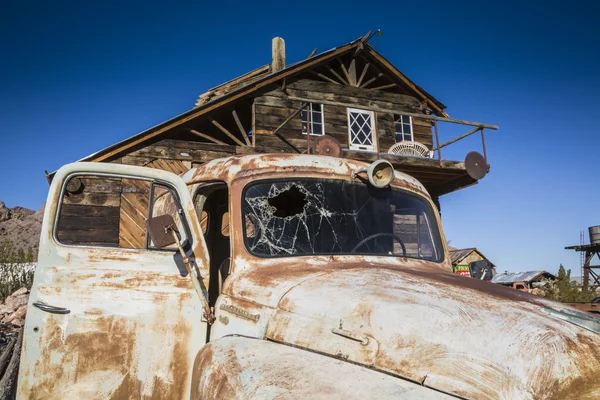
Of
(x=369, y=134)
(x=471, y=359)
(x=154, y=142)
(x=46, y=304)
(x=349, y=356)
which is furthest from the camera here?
(x=369, y=134)

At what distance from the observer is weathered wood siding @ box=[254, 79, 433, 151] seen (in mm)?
12820

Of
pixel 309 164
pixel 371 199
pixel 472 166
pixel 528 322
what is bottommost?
pixel 528 322

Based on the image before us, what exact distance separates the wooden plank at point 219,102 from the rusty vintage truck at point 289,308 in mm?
7569

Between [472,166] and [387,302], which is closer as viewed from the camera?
[387,302]

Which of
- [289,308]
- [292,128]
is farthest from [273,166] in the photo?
[292,128]

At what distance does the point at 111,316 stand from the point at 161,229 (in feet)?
2.11

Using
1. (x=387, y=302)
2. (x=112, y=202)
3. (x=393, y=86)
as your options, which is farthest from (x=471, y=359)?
(x=393, y=86)

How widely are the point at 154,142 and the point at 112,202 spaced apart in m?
1.77

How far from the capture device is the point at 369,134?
1416 cm

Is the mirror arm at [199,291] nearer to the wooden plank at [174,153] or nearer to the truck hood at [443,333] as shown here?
the truck hood at [443,333]

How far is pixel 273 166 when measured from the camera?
3.11m

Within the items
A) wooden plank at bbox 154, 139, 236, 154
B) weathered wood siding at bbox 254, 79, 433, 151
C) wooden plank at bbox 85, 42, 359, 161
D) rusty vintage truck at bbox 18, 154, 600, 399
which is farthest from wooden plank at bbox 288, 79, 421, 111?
rusty vintage truck at bbox 18, 154, 600, 399

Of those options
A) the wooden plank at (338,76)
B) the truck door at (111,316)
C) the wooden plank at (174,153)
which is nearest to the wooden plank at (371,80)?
the wooden plank at (338,76)

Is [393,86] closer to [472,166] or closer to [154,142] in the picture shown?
[472,166]
